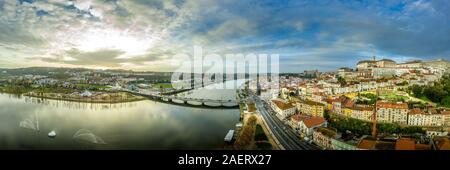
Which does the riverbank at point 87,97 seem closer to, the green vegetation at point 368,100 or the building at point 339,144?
the green vegetation at point 368,100

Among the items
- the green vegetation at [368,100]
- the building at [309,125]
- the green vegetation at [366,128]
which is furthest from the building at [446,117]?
the building at [309,125]

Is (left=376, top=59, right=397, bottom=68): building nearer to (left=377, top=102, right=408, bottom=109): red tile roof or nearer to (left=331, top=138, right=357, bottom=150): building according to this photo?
(left=377, top=102, right=408, bottom=109): red tile roof

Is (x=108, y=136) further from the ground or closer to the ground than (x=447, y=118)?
closer to the ground

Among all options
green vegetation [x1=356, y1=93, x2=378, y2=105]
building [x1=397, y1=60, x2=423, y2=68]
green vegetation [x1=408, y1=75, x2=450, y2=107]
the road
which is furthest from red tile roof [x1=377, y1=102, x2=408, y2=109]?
building [x1=397, y1=60, x2=423, y2=68]

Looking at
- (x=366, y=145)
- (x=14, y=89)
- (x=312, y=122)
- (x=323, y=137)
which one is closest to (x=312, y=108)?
(x=312, y=122)

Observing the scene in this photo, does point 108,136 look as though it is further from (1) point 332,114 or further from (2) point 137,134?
(1) point 332,114

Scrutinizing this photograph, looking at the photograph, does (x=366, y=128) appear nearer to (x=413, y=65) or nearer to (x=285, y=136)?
(x=285, y=136)
